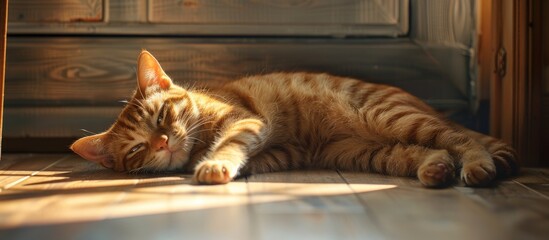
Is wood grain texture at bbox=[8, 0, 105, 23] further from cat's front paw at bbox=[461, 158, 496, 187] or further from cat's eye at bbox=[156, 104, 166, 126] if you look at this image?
cat's front paw at bbox=[461, 158, 496, 187]

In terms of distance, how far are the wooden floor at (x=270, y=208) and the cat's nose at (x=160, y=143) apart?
111 millimetres

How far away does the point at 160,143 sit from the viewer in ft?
7.64

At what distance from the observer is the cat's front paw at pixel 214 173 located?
2070 millimetres

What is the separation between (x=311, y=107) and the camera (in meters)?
2.67

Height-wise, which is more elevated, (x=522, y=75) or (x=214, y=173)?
(x=522, y=75)

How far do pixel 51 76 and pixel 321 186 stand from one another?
1.79m

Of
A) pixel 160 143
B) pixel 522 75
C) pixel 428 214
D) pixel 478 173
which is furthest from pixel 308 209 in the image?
pixel 522 75

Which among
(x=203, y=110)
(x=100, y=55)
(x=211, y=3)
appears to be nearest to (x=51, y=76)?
(x=100, y=55)

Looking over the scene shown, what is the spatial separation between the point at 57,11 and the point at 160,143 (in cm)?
121

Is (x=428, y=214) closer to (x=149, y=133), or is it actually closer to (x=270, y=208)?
(x=270, y=208)

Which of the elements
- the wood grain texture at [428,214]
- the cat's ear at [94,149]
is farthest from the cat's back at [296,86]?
the wood grain texture at [428,214]

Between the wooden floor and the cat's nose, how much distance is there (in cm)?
11

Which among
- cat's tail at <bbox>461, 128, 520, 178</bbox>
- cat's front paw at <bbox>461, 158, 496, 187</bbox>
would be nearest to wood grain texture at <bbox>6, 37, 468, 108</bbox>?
cat's tail at <bbox>461, 128, 520, 178</bbox>

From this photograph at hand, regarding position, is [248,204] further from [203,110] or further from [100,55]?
[100,55]
